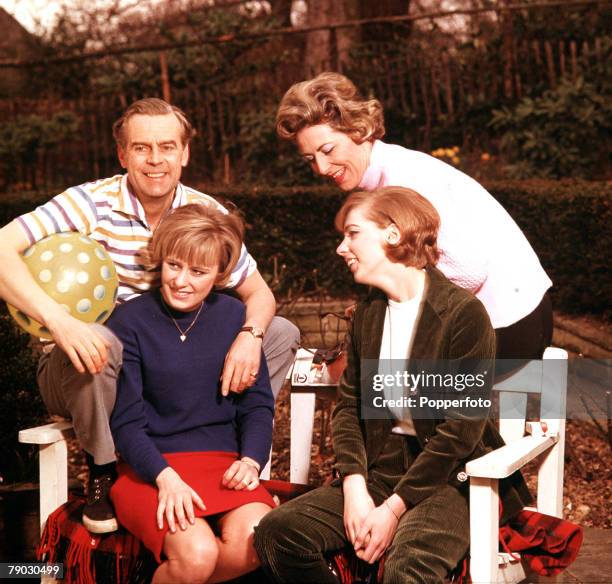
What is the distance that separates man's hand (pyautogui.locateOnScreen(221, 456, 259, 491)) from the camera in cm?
277

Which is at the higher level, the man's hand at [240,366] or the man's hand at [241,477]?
the man's hand at [240,366]

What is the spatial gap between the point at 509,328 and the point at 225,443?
103 cm

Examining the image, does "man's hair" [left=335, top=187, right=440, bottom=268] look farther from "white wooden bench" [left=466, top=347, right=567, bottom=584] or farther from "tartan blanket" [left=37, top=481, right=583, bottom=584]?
"tartan blanket" [left=37, top=481, right=583, bottom=584]

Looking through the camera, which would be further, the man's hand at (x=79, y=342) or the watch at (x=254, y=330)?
the watch at (x=254, y=330)

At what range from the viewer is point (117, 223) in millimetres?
3223

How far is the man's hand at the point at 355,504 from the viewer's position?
262 centimetres

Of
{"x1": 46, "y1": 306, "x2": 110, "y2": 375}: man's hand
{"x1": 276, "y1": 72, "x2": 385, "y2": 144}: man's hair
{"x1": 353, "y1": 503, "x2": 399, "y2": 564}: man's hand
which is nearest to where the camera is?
{"x1": 353, "y1": 503, "x2": 399, "y2": 564}: man's hand

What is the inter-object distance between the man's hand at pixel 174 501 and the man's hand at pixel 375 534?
455 mm

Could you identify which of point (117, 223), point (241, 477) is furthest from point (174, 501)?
point (117, 223)

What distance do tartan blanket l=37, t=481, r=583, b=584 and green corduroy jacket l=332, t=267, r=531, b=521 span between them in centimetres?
9

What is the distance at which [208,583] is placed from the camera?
2.73 meters

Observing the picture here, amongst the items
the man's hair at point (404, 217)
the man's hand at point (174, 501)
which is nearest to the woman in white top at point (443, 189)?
the man's hair at point (404, 217)

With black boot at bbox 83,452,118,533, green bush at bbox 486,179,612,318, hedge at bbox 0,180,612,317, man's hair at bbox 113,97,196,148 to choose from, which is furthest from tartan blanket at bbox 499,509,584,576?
green bush at bbox 486,179,612,318

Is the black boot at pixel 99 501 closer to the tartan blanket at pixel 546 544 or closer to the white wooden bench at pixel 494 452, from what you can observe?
the white wooden bench at pixel 494 452
